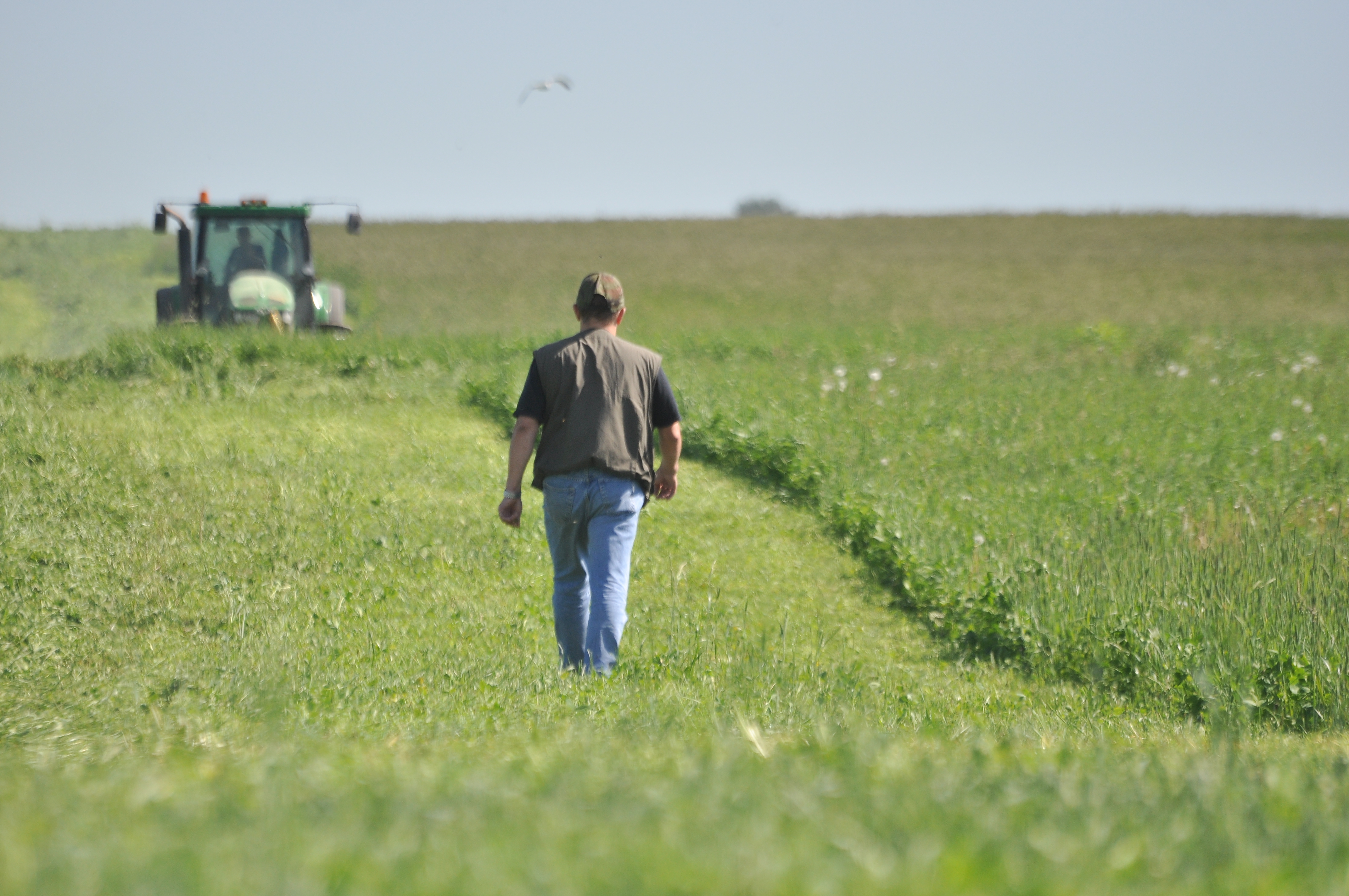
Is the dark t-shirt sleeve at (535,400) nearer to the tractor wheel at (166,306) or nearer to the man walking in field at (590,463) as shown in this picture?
the man walking in field at (590,463)

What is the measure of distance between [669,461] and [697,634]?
4.22 ft

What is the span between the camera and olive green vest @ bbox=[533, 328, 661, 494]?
568cm

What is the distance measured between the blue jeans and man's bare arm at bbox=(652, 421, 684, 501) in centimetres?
27

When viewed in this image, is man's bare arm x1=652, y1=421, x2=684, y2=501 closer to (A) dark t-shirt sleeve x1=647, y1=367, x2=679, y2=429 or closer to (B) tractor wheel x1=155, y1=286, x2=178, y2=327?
(A) dark t-shirt sleeve x1=647, y1=367, x2=679, y2=429

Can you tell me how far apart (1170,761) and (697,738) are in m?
1.33

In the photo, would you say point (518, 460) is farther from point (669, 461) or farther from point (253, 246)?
point (253, 246)

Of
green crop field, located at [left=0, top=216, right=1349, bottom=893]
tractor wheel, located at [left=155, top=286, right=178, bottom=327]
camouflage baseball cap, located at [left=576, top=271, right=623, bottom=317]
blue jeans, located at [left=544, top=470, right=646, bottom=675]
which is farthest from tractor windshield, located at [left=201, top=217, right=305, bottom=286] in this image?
blue jeans, located at [left=544, top=470, right=646, bottom=675]

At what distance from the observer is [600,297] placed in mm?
5832

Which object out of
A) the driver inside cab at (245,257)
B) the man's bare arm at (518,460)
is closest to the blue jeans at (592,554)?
the man's bare arm at (518,460)

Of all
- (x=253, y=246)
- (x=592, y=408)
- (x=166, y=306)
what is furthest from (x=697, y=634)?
(x=166, y=306)

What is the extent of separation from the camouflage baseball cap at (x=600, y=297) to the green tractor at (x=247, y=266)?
11.0 meters

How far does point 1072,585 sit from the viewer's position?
755cm

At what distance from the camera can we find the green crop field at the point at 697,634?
211 cm

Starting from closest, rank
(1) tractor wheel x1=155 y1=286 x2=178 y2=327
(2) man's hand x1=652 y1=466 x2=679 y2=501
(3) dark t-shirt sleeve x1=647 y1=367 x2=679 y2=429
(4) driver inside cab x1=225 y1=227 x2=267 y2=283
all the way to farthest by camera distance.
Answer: (3) dark t-shirt sleeve x1=647 y1=367 x2=679 y2=429
(2) man's hand x1=652 y1=466 x2=679 y2=501
(4) driver inside cab x1=225 y1=227 x2=267 y2=283
(1) tractor wheel x1=155 y1=286 x2=178 y2=327
